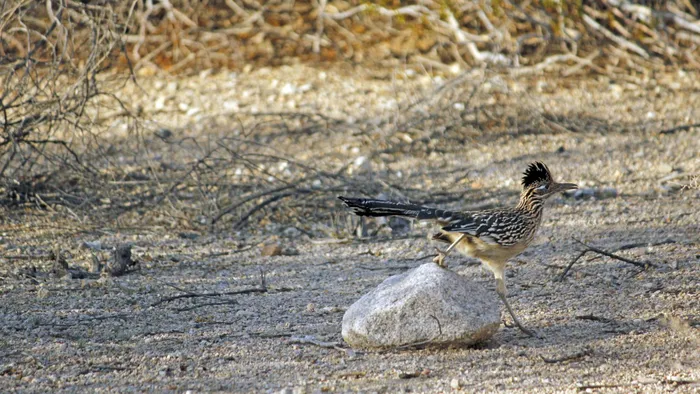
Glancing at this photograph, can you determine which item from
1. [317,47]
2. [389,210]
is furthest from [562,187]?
[317,47]

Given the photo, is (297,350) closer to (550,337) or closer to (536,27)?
(550,337)

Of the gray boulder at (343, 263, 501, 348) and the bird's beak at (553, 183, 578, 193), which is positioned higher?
the bird's beak at (553, 183, 578, 193)

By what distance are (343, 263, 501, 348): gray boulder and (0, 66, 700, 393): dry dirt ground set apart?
9 centimetres

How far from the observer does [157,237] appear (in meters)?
6.64

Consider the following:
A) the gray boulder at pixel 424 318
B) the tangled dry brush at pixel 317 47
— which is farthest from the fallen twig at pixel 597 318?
the tangled dry brush at pixel 317 47

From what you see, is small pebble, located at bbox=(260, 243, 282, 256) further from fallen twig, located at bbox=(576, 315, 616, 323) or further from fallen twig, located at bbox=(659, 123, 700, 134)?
fallen twig, located at bbox=(659, 123, 700, 134)

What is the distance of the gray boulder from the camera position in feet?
13.2

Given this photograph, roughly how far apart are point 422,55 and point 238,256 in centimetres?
571

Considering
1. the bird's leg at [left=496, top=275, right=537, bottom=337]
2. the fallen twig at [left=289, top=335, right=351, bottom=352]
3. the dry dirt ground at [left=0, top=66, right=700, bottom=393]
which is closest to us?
the dry dirt ground at [left=0, top=66, right=700, bottom=393]

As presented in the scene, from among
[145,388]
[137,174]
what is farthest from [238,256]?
[145,388]

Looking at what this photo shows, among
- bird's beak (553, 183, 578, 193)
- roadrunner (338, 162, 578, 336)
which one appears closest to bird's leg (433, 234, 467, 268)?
roadrunner (338, 162, 578, 336)

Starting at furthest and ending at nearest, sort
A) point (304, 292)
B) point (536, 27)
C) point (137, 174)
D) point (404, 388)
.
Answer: point (536, 27), point (137, 174), point (304, 292), point (404, 388)

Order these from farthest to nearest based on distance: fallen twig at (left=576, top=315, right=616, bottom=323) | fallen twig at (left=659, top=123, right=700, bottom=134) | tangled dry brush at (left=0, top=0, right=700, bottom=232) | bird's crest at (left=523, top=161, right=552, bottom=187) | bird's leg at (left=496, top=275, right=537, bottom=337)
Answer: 1. fallen twig at (left=659, top=123, right=700, bottom=134)
2. tangled dry brush at (left=0, top=0, right=700, bottom=232)
3. bird's crest at (left=523, top=161, right=552, bottom=187)
4. fallen twig at (left=576, top=315, right=616, bottom=323)
5. bird's leg at (left=496, top=275, right=537, bottom=337)

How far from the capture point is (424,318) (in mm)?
4027
